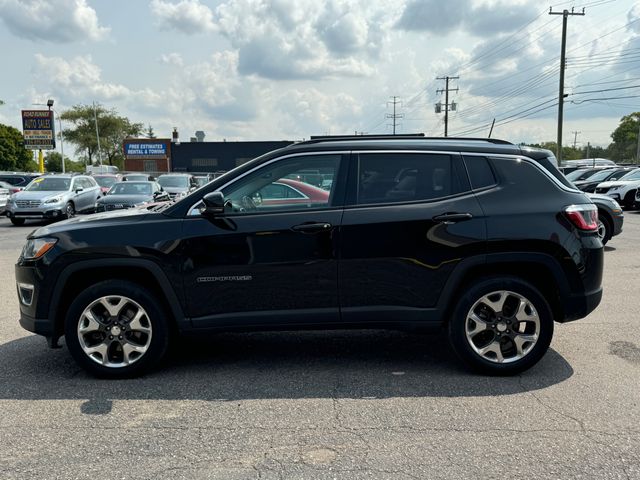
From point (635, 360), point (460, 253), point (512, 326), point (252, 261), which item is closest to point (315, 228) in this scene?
point (252, 261)

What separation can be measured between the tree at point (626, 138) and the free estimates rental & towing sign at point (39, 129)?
9867cm

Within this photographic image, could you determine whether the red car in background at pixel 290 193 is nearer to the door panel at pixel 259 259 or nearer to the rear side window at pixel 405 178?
the door panel at pixel 259 259

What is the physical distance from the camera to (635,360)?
473 centimetres

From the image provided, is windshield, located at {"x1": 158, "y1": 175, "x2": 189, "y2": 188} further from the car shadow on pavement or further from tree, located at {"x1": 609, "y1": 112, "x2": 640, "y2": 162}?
tree, located at {"x1": 609, "y1": 112, "x2": 640, "y2": 162}

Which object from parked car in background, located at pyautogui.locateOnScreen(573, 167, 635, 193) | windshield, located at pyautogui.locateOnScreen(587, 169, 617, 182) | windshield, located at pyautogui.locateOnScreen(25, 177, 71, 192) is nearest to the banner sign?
windshield, located at pyautogui.locateOnScreen(25, 177, 71, 192)

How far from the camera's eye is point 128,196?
16.7 metres

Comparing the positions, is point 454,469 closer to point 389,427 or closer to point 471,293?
point 389,427

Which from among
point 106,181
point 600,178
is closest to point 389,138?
point 600,178

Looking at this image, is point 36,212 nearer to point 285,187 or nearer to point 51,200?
point 51,200

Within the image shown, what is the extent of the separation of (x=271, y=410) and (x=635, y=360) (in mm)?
3171

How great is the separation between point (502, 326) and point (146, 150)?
6821 cm

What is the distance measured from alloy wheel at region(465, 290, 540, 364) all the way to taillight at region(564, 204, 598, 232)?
2.40ft

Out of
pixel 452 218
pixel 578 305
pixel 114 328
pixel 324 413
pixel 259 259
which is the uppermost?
pixel 452 218

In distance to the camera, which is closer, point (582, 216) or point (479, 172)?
point (582, 216)
